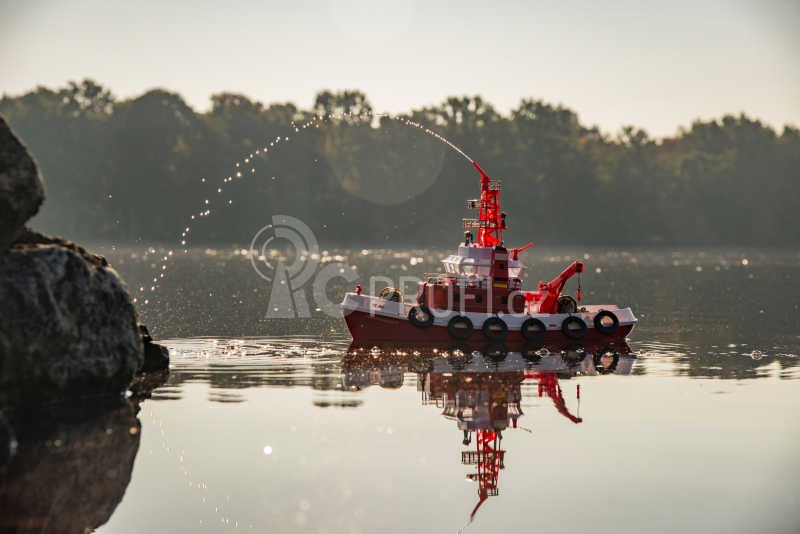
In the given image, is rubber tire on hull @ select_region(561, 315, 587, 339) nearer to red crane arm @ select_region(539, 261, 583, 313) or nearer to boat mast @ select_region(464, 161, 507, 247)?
red crane arm @ select_region(539, 261, 583, 313)

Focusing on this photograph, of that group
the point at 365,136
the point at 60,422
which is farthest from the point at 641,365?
the point at 365,136

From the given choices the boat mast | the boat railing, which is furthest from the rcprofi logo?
the boat mast

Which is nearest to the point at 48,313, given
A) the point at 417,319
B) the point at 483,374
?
the point at 483,374

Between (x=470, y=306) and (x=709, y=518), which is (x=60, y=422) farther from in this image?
(x=470, y=306)

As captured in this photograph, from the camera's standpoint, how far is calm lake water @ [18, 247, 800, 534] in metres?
12.1

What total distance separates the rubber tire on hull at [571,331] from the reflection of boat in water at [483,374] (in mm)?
406

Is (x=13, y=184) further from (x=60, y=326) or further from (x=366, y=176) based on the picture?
(x=366, y=176)

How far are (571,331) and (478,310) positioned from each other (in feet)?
12.8

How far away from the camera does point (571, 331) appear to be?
30734mm

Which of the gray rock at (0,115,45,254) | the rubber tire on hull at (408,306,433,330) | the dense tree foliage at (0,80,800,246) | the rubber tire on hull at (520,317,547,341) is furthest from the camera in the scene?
the dense tree foliage at (0,80,800,246)

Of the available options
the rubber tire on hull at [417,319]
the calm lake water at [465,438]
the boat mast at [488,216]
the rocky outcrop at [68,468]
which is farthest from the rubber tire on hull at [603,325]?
the rocky outcrop at [68,468]

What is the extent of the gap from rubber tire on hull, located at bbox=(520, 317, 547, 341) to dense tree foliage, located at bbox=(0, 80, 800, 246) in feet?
363

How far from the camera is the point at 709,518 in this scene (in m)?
12.0

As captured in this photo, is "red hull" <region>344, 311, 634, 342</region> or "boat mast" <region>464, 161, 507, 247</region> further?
"boat mast" <region>464, 161, 507, 247</region>
